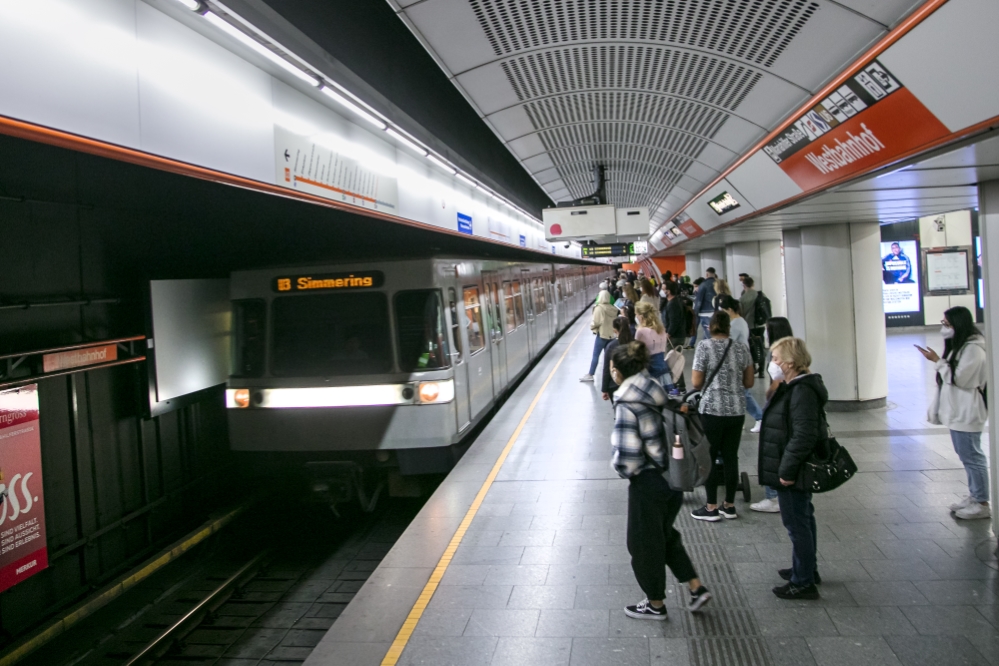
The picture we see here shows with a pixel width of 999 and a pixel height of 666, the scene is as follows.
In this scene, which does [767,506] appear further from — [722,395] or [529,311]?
[529,311]

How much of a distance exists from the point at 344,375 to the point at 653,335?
3066mm

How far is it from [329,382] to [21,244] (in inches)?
109

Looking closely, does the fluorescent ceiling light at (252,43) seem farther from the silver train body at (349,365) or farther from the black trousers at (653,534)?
the black trousers at (653,534)

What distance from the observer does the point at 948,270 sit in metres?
15.0

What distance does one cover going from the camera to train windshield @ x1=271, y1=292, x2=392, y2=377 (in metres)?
7.45

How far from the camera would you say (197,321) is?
7707 mm

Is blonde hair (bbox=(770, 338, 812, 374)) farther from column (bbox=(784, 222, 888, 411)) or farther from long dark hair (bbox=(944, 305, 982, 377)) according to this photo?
column (bbox=(784, 222, 888, 411))

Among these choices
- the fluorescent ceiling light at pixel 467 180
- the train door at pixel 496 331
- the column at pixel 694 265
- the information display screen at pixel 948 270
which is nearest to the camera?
the train door at pixel 496 331

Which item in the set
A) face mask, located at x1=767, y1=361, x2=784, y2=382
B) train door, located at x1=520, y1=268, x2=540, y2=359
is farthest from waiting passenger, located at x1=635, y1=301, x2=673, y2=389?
train door, located at x1=520, y1=268, x2=540, y2=359

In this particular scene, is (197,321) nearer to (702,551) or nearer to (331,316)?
(331,316)

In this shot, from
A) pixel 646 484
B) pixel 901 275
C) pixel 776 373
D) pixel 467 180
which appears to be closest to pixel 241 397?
pixel 646 484

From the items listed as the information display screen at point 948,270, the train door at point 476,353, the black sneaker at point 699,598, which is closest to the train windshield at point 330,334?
the train door at point 476,353

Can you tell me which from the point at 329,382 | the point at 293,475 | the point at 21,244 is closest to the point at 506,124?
the point at 329,382

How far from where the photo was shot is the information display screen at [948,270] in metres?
14.8
